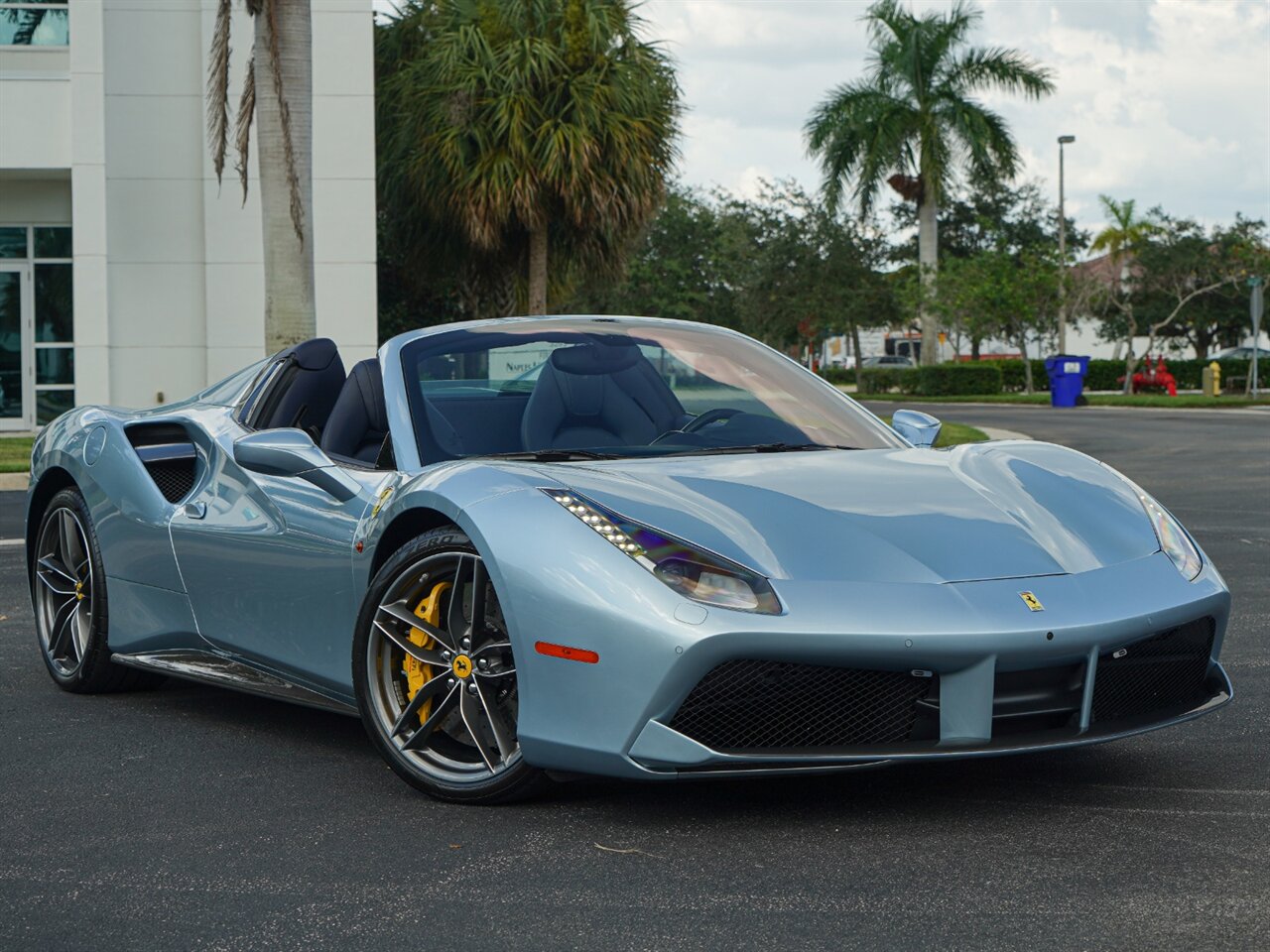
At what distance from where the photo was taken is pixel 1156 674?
12.8 feet

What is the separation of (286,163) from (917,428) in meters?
11.6

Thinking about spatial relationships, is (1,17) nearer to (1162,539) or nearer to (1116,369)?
(1162,539)

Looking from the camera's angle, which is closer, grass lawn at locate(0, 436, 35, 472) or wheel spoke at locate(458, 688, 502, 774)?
wheel spoke at locate(458, 688, 502, 774)

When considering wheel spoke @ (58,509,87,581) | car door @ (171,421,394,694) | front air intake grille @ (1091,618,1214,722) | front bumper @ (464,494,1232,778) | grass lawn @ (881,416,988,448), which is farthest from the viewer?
grass lawn @ (881,416,988,448)

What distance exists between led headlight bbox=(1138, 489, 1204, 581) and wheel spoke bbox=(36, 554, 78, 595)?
3471 mm

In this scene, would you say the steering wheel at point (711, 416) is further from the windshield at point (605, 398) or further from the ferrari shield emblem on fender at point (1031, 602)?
the ferrari shield emblem on fender at point (1031, 602)

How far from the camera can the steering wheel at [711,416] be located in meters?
4.85

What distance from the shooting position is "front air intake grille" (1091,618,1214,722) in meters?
3.78

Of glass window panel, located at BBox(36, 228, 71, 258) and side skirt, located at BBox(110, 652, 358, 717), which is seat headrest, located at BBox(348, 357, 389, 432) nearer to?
side skirt, located at BBox(110, 652, 358, 717)

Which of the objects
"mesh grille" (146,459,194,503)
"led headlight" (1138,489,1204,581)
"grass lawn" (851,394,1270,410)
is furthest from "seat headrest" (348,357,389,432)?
"grass lawn" (851,394,1270,410)

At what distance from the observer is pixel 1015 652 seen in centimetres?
357

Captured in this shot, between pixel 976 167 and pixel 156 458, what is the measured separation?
37913 mm

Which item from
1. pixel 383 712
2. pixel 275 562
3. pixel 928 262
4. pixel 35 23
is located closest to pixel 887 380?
pixel 928 262

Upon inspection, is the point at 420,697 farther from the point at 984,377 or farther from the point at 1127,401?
the point at 984,377
